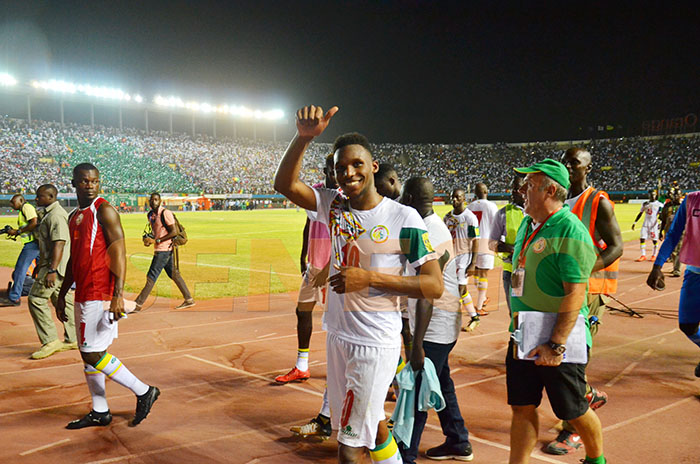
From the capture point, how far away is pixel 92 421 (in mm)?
4477

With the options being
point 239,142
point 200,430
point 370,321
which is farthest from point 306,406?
point 239,142

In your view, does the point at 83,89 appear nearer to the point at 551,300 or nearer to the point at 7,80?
the point at 7,80

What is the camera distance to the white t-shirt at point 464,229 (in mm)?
8594

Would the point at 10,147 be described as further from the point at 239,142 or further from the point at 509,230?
the point at 509,230

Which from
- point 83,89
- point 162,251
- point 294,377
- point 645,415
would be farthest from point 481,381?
Result: point 83,89

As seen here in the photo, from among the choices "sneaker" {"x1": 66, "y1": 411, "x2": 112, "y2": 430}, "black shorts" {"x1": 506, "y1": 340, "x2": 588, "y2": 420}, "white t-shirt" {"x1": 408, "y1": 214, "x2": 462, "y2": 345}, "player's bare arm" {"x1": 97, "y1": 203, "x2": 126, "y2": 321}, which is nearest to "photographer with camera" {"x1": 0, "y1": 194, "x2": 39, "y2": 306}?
"player's bare arm" {"x1": 97, "y1": 203, "x2": 126, "y2": 321}

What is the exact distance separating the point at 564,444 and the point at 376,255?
2552 mm

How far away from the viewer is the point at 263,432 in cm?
436

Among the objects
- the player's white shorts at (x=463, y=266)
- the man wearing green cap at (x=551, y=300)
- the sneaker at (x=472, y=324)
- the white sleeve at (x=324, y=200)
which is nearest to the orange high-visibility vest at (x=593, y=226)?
the man wearing green cap at (x=551, y=300)

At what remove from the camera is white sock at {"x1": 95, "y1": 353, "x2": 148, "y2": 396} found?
4.44m

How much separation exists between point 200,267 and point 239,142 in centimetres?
7758

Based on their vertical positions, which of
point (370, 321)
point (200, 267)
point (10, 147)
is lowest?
point (200, 267)

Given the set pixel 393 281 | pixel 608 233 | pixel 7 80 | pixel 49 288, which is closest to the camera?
pixel 393 281

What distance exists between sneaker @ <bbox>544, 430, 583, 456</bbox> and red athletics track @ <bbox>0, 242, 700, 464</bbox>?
0.24 ft
